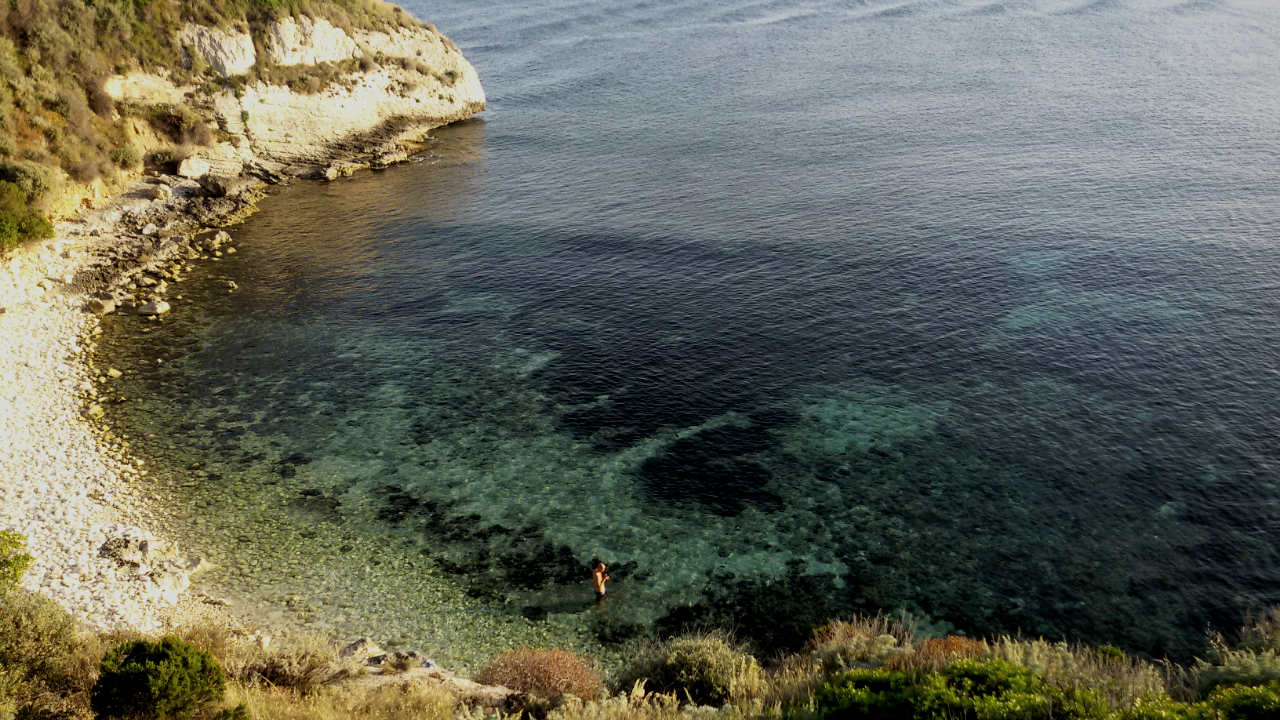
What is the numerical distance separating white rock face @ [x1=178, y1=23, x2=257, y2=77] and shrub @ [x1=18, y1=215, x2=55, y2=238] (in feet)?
105

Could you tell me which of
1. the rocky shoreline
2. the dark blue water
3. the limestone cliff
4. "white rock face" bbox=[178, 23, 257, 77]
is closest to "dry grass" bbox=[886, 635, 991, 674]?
the dark blue water

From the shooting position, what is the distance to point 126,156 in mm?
68438

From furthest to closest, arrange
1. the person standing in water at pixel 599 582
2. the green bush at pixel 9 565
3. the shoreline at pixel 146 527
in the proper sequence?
the person standing in water at pixel 599 582, the shoreline at pixel 146 527, the green bush at pixel 9 565

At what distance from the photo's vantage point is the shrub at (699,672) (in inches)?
918

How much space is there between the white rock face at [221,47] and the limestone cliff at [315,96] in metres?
0.10

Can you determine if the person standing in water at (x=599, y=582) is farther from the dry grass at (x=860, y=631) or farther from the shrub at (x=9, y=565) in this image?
the shrub at (x=9, y=565)

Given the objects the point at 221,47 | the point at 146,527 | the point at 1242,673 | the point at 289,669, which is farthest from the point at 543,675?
the point at 221,47

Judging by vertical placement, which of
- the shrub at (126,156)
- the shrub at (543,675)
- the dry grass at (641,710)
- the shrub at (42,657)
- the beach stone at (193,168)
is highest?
the shrub at (126,156)

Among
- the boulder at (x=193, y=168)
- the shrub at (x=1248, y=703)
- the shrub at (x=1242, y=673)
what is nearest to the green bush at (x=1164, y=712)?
the shrub at (x=1248, y=703)

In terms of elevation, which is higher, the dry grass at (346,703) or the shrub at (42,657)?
the shrub at (42,657)

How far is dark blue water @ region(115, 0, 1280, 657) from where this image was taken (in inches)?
1326

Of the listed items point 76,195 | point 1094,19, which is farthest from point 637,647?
point 1094,19

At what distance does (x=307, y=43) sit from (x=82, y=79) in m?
25.4

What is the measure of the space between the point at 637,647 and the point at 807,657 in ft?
21.1
